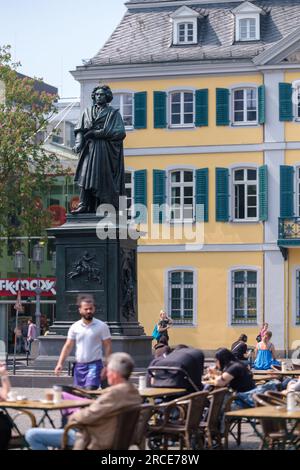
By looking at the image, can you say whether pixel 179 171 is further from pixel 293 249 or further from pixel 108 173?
pixel 108 173

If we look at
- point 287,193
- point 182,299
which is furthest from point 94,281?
point 182,299

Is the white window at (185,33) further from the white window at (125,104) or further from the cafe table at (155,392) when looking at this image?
the cafe table at (155,392)

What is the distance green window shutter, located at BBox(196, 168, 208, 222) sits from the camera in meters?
45.0

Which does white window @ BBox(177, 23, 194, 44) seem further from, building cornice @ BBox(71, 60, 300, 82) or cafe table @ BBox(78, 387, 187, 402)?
cafe table @ BBox(78, 387, 187, 402)

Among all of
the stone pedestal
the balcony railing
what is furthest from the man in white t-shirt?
the balcony railing

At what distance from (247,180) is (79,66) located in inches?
278

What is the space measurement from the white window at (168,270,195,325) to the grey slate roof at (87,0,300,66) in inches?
283

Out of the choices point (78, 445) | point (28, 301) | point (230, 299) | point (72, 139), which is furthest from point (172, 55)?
point (78, 445)

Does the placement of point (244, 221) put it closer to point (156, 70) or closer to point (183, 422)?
point (156, 70)

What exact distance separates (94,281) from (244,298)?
70.8 feet

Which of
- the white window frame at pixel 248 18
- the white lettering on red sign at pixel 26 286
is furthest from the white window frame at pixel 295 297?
the white lettering on red sign at pixel 26 286

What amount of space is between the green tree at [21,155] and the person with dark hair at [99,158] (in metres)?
23.8

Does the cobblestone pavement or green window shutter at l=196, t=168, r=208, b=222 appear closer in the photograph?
the cobblestone pavement

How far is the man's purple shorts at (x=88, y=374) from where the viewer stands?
54.2 feet
